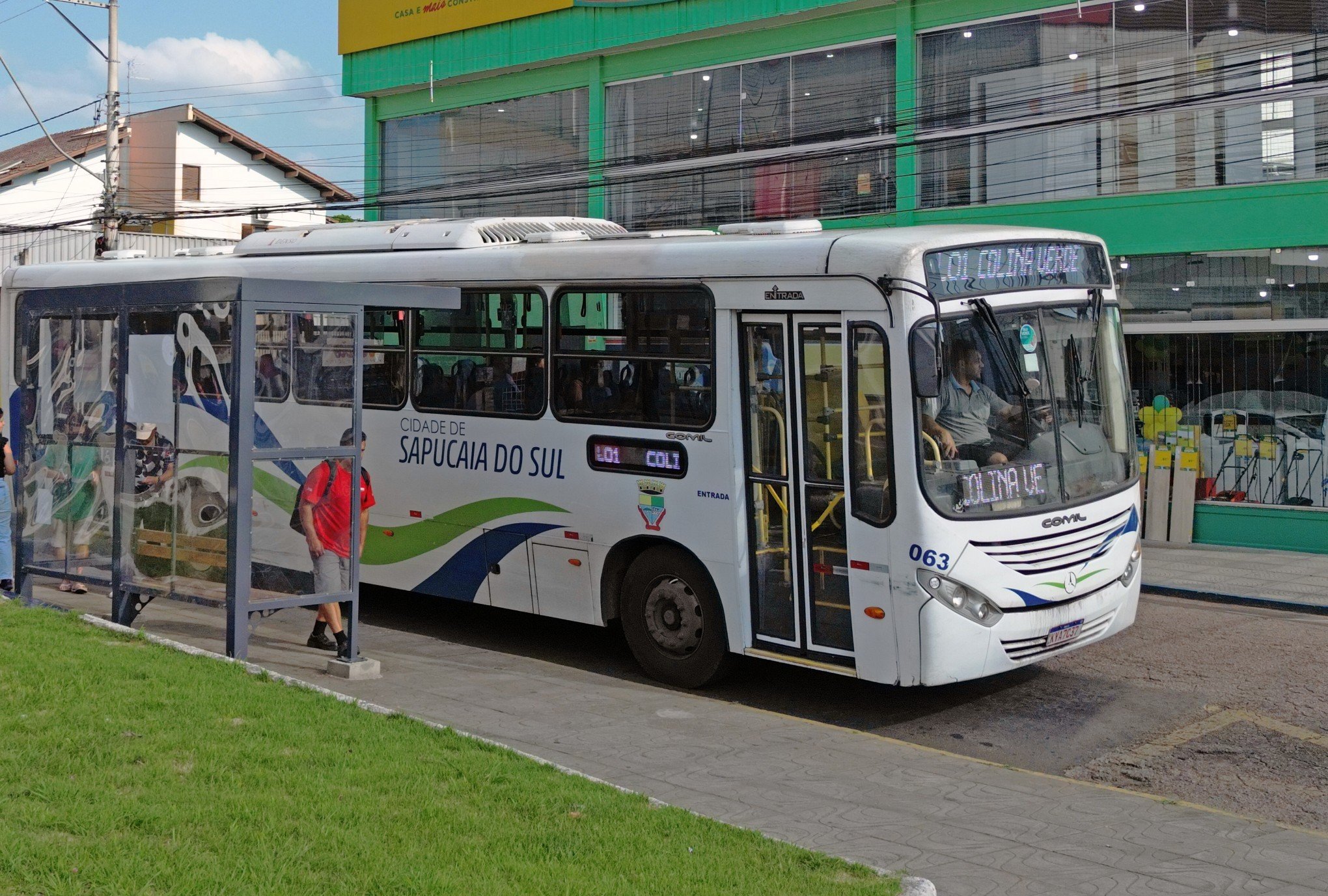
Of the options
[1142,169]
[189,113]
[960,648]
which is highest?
[189,113]

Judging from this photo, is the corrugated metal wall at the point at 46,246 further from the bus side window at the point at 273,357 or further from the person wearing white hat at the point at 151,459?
the bus side window at the point at 273,357

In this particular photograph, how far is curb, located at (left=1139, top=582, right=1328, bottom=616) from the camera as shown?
12.5 m

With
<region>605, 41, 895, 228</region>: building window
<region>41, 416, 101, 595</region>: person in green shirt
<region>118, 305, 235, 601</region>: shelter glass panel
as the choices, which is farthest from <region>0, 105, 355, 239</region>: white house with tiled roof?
<region>118, 305, 235, 601</region>: shelter glass panel

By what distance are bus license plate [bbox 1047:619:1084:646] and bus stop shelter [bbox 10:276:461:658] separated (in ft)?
14.7

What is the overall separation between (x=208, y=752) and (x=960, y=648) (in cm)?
415

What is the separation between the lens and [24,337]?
35.9ft

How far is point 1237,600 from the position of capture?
42.4 feet

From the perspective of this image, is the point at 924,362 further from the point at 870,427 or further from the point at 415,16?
the point at 415,16

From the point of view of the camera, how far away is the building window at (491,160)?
23.6 meters

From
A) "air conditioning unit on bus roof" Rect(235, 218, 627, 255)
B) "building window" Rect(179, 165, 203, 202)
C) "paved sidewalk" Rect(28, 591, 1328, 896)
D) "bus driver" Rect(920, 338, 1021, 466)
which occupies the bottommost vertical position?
"paved sidewalk" Rect(28, 591, 1328, 896)

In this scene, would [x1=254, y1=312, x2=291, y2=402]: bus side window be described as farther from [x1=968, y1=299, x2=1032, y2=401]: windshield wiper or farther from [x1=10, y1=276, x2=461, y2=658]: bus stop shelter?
[x1=968, y1=299, x2=1032, y2=401]: windshield wiper

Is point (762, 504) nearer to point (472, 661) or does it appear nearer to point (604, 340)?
point (604, 340)

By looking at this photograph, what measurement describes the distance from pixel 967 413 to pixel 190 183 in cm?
4371

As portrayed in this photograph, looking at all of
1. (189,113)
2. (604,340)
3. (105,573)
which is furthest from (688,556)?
(189,113)
